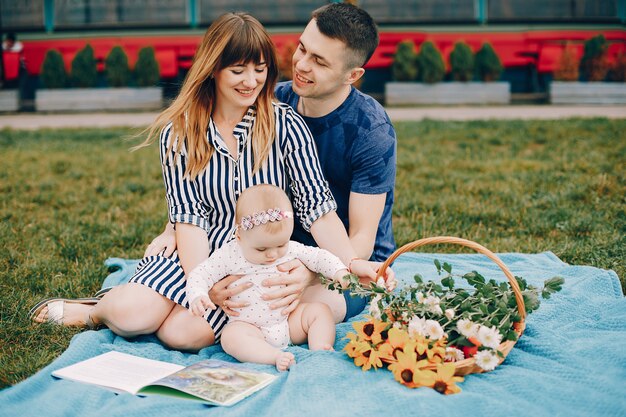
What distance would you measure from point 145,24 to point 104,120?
3.93m

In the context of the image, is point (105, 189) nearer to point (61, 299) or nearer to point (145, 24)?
point (61, 299)

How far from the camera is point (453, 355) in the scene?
2.59 metres

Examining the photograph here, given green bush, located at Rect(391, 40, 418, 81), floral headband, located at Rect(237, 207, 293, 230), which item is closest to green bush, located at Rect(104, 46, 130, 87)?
green bush, located at Rect(391, 40, 418, 81)

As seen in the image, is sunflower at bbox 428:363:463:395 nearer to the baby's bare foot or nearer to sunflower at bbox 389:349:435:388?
sunflower at bbox 389:349:435:388

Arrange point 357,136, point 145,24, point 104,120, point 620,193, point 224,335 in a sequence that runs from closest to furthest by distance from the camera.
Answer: point 224,335
point 357,136
point 620,193
point 104,120
point 145,24

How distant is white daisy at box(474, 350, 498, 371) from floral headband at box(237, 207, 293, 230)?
0.90m

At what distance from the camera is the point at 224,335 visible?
2.90 meters

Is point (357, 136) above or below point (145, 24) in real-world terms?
below

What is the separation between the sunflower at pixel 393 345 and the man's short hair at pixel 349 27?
1437mm

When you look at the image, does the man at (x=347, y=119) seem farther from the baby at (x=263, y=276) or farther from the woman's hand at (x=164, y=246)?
the woman's hand at (x=164, y=246)

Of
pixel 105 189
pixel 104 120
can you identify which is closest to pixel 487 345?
pixel 105 189

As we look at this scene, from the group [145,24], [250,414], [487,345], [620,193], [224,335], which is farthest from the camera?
[145,24]

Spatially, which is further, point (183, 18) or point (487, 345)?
point (183, 18)

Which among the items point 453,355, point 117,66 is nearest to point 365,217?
point 453,355
